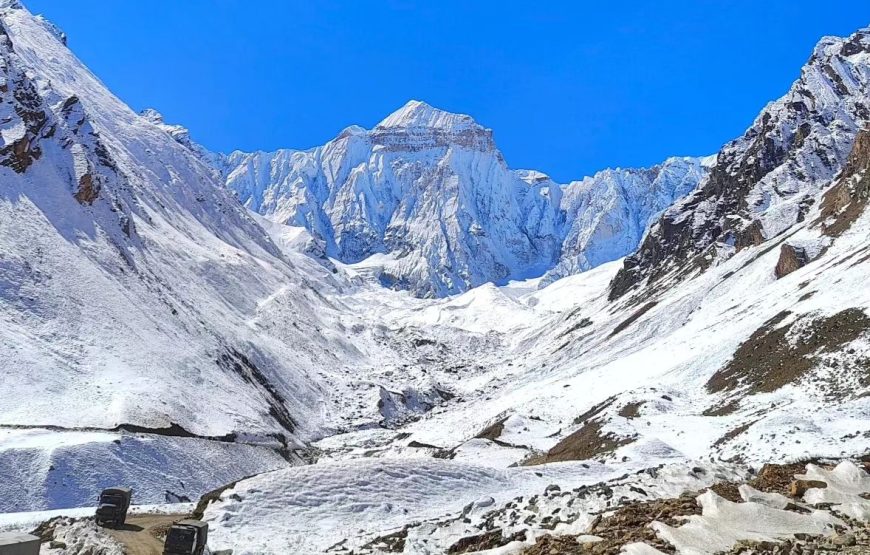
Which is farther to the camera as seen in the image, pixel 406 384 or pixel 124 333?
pixel 406 384

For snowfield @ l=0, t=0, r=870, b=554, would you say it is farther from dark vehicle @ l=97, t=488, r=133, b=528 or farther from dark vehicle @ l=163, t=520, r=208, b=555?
dark vehicle @ l=97, t=488, r=133, b=528

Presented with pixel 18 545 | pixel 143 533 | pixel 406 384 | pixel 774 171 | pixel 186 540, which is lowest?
pixel 186 540

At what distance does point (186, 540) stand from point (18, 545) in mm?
4703

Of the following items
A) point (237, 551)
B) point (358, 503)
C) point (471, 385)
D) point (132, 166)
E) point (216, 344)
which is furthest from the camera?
point (132, 166)

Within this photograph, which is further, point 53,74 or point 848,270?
point 53,74

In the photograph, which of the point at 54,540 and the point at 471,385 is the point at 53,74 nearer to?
the point at 471,385

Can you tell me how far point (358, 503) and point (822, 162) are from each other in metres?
143

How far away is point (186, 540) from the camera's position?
19.7 metres

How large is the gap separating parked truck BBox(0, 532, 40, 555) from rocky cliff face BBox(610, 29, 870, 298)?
381 ft

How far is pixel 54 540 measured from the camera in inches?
855

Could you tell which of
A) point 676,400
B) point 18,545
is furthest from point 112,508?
point 676,400

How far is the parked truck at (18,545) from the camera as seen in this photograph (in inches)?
619

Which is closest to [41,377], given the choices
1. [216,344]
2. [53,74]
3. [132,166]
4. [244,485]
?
[216,344]

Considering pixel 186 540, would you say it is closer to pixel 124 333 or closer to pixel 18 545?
pixel 18 545
